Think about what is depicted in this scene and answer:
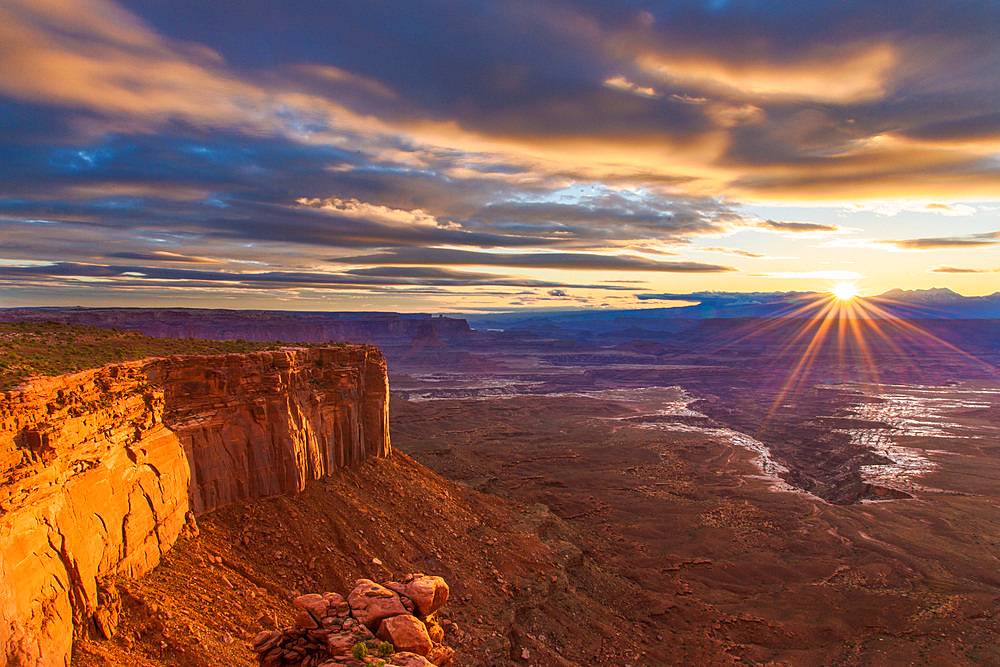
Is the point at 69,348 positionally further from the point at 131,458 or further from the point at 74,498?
the point at 74,498

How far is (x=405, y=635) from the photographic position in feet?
37.3

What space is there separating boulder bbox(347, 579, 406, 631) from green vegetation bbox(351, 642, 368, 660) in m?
1.12

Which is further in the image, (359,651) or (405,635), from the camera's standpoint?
(405,635)

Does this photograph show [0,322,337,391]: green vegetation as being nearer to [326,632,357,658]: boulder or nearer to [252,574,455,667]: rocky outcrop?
[252,574,455,667]: rocky outcrop

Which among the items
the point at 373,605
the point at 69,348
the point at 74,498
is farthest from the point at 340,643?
the point at 69,348

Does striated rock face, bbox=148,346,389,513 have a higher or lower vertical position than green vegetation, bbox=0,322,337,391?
lower

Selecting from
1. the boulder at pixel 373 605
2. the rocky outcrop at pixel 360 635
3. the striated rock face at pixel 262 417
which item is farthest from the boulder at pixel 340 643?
the striated rock face at pixel 262 417

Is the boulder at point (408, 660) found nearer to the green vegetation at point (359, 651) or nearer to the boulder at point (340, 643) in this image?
the green vegetation at point (359, 651)

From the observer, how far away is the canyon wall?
1180 centimetres

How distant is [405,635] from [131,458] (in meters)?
11.7

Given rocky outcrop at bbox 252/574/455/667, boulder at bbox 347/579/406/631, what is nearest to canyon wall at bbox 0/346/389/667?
rocky outcrop at bbox 252/574/455/667

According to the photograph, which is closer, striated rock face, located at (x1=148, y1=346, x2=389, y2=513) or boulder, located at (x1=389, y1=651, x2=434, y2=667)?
Answer: boulder, located at (x1=389, y1=651, x2=434, y2=667)

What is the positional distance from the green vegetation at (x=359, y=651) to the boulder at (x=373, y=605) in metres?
1.12

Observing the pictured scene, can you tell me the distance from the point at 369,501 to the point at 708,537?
27.2 m
